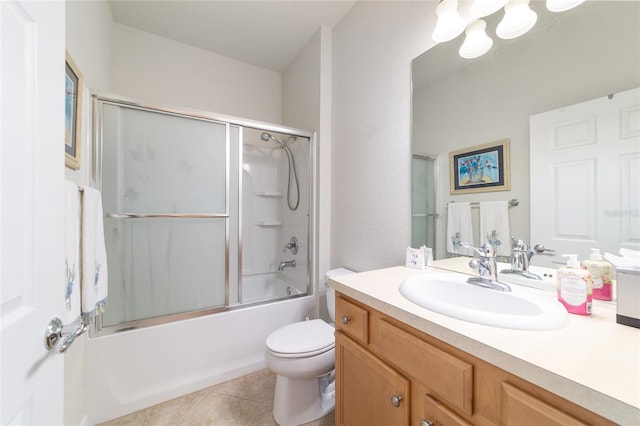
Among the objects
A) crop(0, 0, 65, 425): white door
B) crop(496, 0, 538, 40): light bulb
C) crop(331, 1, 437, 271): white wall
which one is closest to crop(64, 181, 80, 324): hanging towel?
crop(0, 0, 65, 425): white door

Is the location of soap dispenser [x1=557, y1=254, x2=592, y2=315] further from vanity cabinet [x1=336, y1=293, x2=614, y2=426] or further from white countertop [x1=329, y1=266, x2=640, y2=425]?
vanity cabinet [x1=336, y1=293, x2=614, y2=426]

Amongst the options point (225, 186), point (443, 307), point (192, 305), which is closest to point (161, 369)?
point (192, 305)

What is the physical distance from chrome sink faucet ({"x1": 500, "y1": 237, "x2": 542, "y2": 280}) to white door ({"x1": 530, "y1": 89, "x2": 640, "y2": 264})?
0.04 m

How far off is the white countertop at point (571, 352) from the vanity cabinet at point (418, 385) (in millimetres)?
35

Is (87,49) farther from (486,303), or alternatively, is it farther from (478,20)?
(486,303)

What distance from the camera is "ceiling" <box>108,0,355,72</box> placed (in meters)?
1.79

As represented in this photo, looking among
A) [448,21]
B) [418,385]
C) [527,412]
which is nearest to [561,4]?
[448,21]

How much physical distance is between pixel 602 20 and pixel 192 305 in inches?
94.6

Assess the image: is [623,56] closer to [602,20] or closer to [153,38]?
[602,20]

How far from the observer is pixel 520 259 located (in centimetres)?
98

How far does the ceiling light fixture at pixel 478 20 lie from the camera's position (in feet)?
3.11

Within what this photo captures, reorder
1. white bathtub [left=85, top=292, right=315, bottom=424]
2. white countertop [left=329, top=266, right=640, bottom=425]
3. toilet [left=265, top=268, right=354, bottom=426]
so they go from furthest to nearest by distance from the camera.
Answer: white bathtub [left=85, top=292, right=315, bottom=424], toilet [left=265, top=268, right=354, bottom=426], white countertop [left=329, top=266, right=640, bottom=425]

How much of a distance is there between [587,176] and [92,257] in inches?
77.5

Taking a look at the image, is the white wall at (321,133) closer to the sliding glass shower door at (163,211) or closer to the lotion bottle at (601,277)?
the sliding glass shower door at (163,211)
